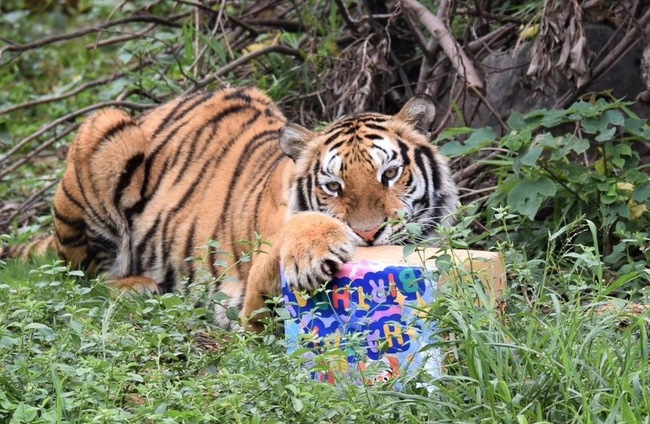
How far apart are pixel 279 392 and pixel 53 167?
207 inches

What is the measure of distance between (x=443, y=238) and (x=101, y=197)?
2628 mm

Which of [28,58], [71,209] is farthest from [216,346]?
[28,58]

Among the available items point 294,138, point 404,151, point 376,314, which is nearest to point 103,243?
point 294,138

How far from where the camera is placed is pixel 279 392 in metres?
3.20

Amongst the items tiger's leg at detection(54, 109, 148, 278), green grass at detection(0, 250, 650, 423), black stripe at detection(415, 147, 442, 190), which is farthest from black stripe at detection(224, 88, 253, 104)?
green grass at detection(0, 250, 650, 423)

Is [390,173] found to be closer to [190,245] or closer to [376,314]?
[376,314]

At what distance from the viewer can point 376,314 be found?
3619mm

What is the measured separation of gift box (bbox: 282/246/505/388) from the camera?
3.38m

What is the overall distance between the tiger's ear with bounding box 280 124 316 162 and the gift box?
0.89m

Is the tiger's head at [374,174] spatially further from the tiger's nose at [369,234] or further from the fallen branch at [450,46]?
the fallen branch at [450,46]

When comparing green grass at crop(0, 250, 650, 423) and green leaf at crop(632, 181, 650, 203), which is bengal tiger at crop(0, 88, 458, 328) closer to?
green grass at crop(0, 250, 650, 423)

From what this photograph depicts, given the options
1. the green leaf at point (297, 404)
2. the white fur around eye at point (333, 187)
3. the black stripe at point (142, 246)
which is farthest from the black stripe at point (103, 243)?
the green leaf at point (297, 404)

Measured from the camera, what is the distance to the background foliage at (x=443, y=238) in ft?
10.3

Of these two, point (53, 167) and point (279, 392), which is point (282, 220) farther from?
point (53, 167)
